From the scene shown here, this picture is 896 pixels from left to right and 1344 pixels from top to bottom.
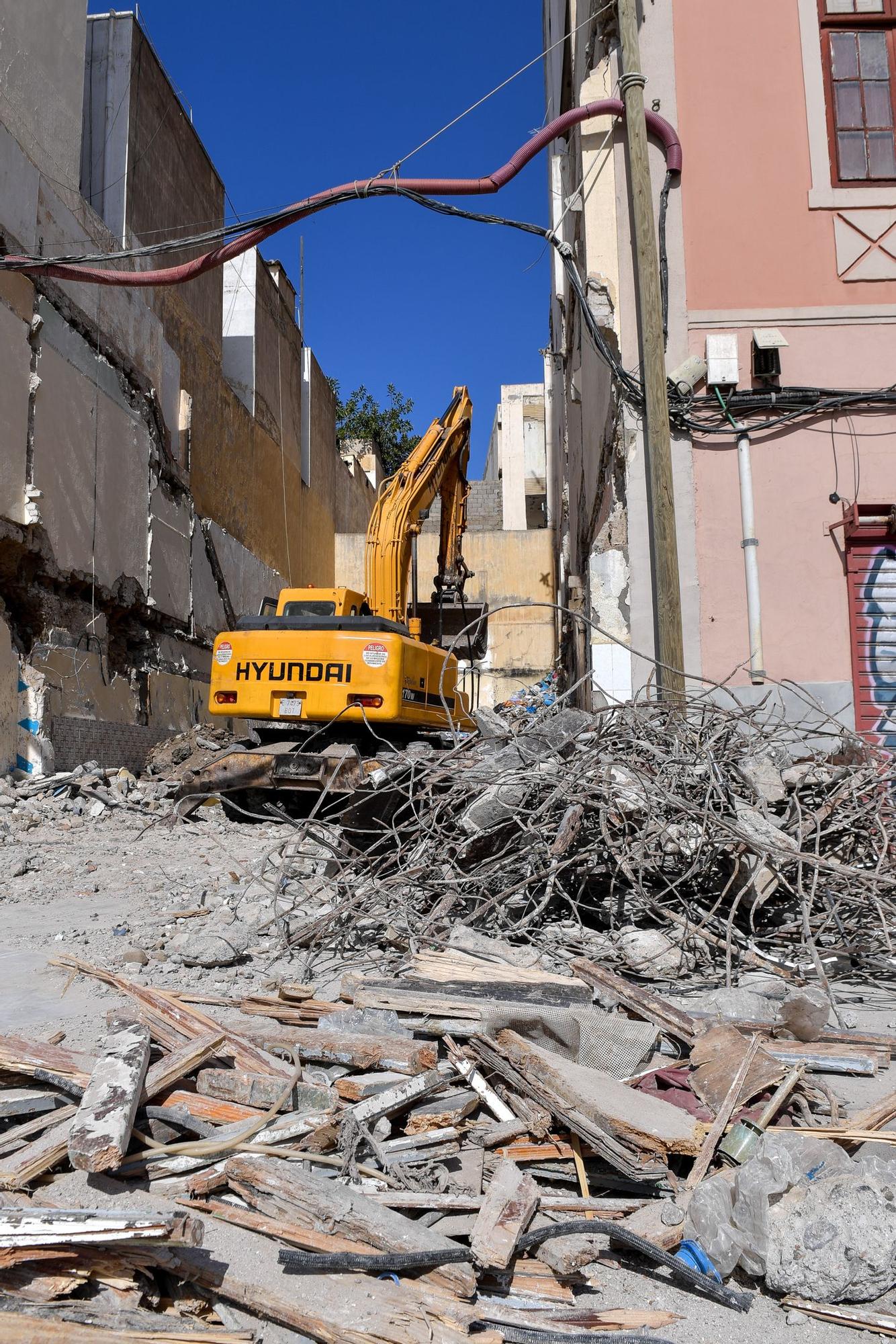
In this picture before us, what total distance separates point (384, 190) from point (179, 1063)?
7719 millimetres

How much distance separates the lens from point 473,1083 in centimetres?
266

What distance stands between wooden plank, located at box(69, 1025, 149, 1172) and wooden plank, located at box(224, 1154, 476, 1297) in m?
0.27

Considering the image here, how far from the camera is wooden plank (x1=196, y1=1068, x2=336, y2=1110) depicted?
2.57 meters

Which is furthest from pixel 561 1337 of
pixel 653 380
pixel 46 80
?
pixel 46 80

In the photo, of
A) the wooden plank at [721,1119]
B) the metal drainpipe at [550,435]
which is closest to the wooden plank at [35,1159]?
the wooden plank at [721,1119]

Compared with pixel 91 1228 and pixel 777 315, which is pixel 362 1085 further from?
pixel 777 315

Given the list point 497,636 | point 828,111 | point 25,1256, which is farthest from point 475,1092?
point 497,636

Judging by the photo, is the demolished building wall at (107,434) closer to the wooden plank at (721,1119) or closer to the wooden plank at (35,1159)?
the wooden plank at (35,1159)

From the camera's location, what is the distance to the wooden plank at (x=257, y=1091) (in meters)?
2.57

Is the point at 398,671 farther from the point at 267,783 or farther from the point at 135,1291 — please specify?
the point at 135,1291

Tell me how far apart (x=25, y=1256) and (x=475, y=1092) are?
120 centimetres

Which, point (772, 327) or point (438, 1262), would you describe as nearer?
point (438, 1262)

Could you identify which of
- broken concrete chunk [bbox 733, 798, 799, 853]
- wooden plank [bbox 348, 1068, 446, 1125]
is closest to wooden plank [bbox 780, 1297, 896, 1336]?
wooden plank [bbox 348, 1068, 446, 1125]

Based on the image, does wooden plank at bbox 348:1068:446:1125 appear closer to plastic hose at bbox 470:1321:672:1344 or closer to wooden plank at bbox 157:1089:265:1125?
wooden plank at bbox 157:1089:265:1125
